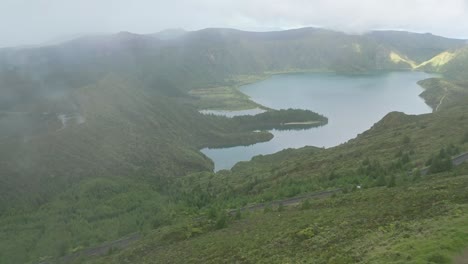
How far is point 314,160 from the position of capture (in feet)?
346

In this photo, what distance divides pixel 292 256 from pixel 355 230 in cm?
601

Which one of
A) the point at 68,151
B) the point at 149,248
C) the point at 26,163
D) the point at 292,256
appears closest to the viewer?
the point at 292,256

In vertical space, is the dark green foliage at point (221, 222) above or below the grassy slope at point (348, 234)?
below

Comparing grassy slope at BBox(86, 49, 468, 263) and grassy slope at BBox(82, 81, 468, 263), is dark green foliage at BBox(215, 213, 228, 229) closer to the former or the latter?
grassy slope at BBox(82, 81, 468, 263)

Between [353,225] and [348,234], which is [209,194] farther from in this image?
[348,234]

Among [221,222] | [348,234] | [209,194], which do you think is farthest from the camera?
[209,194]

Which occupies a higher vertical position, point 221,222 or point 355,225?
point 355,225

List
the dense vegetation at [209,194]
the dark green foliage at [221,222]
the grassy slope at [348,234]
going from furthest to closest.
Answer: the dark green foliage at [221,222] → the dense vegetation at [209,194] → the grassy slope at [348,234]

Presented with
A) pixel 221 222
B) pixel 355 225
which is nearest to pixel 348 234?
pixel 355 225

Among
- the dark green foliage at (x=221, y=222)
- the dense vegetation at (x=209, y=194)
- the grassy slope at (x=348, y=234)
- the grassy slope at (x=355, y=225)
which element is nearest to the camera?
the grassy slope at (x=348, y=234)

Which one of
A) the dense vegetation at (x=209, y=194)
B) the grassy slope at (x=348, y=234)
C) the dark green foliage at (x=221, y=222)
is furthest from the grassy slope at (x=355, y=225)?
the dark green foliage at (x=221, y=222)

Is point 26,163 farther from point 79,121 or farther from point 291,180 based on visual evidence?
point 291,180

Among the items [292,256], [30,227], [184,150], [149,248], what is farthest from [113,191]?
[292,256]

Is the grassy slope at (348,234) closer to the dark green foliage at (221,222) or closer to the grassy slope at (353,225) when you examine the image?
the grassy slope at (353,225)
